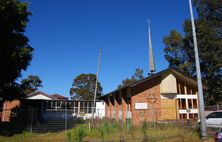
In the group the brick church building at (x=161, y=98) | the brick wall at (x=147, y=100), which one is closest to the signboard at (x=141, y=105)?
the brick church building at (x=161, y=98)

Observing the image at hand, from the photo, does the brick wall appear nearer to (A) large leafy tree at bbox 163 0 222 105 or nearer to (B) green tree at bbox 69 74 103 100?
(A) large leafy tree at bbox 163 0 222 105

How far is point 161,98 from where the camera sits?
2927 centimetres

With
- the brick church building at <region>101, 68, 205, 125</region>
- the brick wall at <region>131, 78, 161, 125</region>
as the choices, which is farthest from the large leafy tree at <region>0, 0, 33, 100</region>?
the brick wall at <region>131, 78, 161, 125</region>

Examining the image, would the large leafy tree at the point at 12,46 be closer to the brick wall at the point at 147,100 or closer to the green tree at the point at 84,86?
the brick wall at the point at 147,100

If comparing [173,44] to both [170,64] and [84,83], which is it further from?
[84,83]

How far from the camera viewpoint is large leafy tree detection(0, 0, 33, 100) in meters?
20.5

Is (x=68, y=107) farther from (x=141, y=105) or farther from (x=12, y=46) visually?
(x=12, y=46)

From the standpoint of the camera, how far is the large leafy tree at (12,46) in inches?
807

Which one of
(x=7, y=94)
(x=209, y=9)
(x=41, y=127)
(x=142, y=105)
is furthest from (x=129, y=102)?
(x=209, y=9)

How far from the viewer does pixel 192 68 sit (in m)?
47.6

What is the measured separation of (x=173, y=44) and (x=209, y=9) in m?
12.5

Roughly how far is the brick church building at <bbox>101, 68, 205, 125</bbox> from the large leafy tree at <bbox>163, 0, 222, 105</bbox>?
11.0m

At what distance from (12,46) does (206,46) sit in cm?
3110

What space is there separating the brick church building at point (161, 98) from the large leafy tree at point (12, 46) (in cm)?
1138
